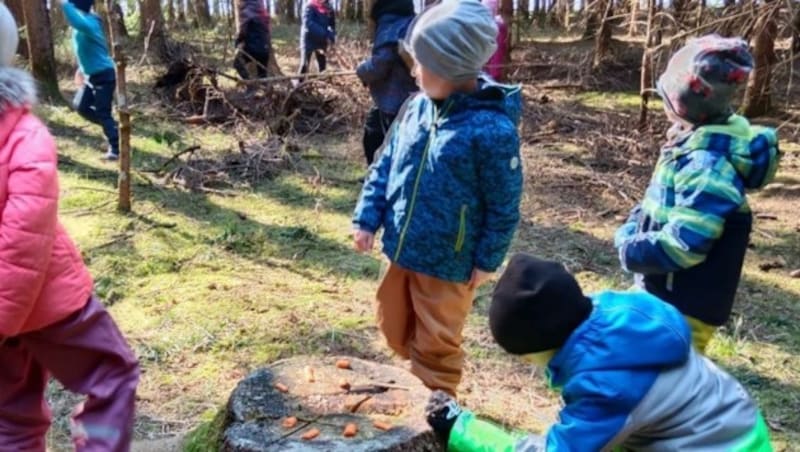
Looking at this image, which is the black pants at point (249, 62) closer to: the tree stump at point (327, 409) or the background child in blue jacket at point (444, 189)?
the background child in blue jacket at point (444, 189)

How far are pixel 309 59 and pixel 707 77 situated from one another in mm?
8996

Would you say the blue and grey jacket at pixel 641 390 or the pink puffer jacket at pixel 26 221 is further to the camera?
the pink puffer jacket at pixel 26 221

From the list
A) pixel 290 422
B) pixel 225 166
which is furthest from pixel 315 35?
pixel 290 422

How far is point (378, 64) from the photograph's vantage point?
5.81 metres

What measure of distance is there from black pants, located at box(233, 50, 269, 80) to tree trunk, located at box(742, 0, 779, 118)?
531 cm

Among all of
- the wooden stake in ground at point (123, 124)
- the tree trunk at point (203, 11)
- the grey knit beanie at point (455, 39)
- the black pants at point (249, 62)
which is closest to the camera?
the grey knit beanie at point (455, 39)

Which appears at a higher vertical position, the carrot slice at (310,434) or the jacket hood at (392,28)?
the jacket hood at (392,28)

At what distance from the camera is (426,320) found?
3.26 m

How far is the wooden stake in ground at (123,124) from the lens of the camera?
231 inches

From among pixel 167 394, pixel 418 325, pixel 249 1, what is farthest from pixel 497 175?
pixel 249 1

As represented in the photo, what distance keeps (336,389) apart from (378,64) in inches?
135

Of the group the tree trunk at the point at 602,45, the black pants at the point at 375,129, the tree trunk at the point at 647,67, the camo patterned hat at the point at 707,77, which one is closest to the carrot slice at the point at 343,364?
the camo patterned hat at the point at 707,77

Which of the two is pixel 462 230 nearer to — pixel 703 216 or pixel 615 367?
pixel 703 216

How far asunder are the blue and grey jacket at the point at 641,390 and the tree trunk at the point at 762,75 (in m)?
6.47
